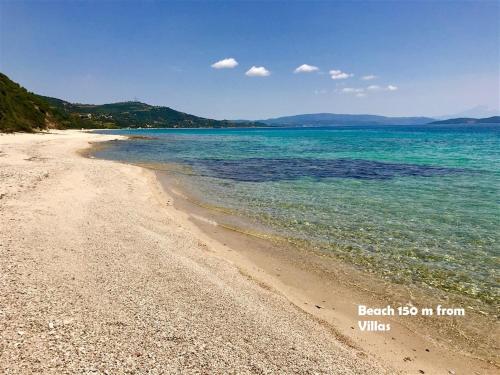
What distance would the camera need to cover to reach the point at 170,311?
714 cm

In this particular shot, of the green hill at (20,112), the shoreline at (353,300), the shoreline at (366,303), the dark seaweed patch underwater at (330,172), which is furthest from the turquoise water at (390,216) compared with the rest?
the green hill at (20,112)

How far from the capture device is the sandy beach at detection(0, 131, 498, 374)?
558 cm

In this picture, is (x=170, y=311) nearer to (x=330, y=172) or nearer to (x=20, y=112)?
(x=330, y=172)

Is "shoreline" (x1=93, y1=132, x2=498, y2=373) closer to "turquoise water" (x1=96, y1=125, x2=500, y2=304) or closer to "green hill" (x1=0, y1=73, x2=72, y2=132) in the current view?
"turquoise water" (x1=96, y1=125, x2=500, y2=304)

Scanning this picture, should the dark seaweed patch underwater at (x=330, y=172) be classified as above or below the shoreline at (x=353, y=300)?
above

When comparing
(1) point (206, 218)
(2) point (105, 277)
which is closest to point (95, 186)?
(1) point (206, 218)

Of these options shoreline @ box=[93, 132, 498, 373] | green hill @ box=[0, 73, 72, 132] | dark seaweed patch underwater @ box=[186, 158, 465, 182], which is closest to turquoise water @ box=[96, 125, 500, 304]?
dark seaweed patch underwater @ box=[186, 158, 465, 182]

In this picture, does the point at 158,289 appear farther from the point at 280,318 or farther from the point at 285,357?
the point at 285,357

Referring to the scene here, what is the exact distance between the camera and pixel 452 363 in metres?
6.93

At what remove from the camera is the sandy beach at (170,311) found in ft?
18.3

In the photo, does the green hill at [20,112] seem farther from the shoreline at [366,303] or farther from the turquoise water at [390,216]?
the shoreline at [366,303]

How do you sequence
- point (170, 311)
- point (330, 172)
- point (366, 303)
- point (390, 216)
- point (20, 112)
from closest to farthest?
point (170, 311), point (366, 303), point (390, 216), point (330, 172), point (20, 112)

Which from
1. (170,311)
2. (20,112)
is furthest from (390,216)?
(20,112)

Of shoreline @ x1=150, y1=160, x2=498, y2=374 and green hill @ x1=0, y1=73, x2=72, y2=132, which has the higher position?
green hill @ x1=0, y1=73, x2=72, y2=132
